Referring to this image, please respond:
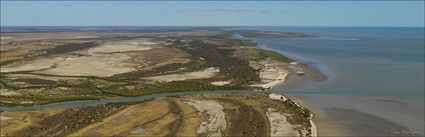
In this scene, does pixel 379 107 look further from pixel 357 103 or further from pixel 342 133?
pixel 342 133

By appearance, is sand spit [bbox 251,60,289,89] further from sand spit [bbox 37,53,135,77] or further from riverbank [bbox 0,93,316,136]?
sand spit [bbox 37,53,135,77]

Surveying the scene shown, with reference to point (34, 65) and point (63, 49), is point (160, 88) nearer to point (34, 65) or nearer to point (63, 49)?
point (34, 65)

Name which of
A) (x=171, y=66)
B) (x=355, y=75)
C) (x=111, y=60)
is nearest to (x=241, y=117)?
(x=355, y=75)

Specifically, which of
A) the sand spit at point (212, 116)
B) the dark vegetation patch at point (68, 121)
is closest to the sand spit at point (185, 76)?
the sand spit at point (212, 116)

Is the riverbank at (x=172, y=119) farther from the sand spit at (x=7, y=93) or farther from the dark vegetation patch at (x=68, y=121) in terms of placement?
the sand spit at (x=7, y=93)

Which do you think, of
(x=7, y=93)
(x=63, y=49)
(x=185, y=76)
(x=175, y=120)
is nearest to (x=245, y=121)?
(x=175, y=120)
